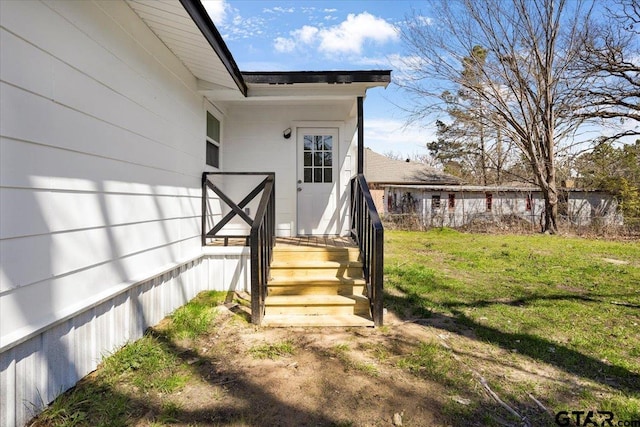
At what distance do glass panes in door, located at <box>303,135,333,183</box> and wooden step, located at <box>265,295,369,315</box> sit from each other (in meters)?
2.68

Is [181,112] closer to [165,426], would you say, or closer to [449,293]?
[165,426]

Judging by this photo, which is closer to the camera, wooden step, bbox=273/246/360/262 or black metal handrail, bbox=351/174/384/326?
black metal handrail, bbox=351/174/384/326

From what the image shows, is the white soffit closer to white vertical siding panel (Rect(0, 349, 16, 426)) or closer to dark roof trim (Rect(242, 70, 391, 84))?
dark roof trim (Rect(242, 70, 391, 84))

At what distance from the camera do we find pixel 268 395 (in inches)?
89.2

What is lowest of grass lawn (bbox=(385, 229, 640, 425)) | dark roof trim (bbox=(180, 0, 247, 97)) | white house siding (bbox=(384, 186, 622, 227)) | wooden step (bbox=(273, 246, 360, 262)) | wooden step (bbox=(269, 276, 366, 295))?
grass lawn (bbox=(385, 229, 640, 425))

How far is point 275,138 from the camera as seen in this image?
5.88 m

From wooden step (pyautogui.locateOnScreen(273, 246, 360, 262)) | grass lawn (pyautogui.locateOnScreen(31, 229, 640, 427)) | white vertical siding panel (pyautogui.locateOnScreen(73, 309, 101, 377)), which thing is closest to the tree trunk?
grass lawn (pyautogui.locateOnScreen(31, 229, 640, 427))

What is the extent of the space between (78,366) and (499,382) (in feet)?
9.61

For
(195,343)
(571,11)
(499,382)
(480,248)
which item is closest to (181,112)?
(195,343)

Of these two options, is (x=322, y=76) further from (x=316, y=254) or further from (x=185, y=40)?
(x=316, y=254)

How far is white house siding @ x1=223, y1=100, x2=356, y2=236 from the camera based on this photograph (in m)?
5.87

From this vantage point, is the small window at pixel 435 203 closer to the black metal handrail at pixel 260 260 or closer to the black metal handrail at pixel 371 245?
the black metal handrail at pixel 371 245

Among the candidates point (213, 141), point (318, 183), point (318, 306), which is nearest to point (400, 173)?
point (318, 183)

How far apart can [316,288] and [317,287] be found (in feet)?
0.05
